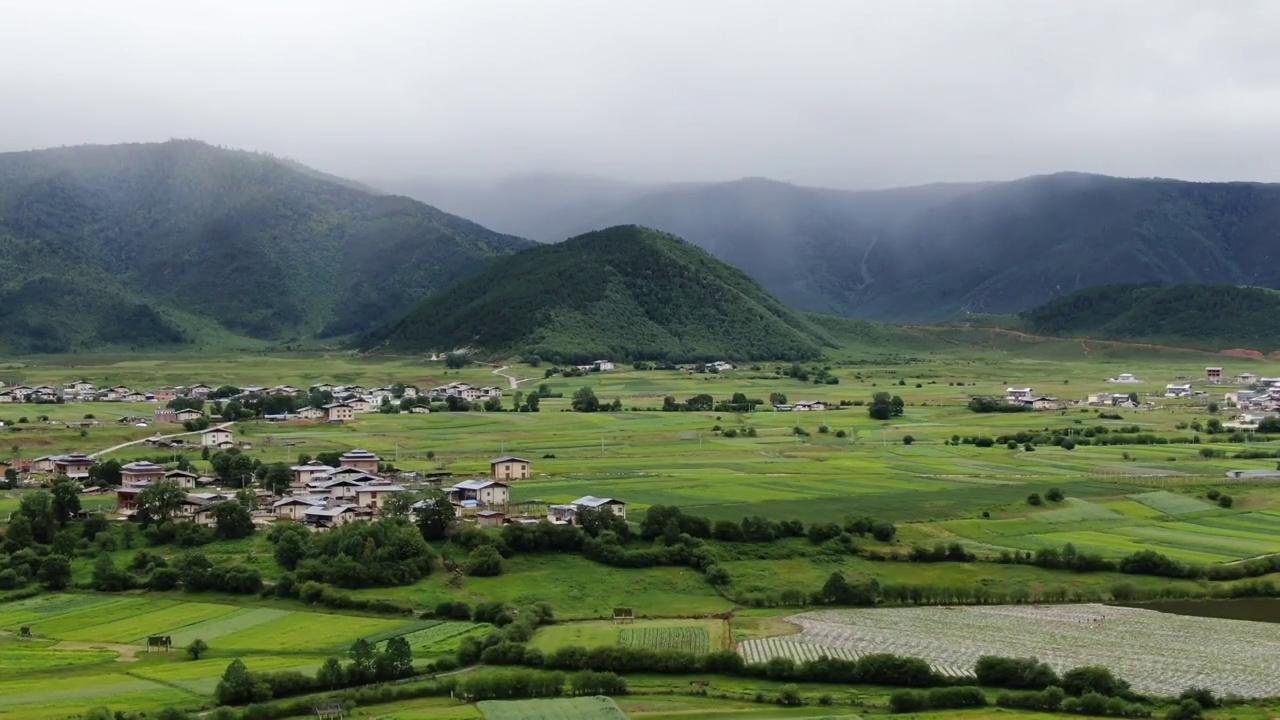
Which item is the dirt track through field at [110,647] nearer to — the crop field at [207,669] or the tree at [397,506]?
the crop field at [207,669]

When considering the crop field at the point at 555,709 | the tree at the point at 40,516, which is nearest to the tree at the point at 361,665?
the crop field at the point at 555,709

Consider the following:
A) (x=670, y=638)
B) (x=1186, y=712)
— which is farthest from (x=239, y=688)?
(x=1186, y=712)

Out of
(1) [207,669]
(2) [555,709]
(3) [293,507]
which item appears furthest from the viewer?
(3) [293,507]

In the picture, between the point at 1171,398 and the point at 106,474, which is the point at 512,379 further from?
the point at 106,474

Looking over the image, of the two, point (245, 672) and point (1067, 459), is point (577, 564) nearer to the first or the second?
point (245, 672)

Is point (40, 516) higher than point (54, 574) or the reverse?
higher

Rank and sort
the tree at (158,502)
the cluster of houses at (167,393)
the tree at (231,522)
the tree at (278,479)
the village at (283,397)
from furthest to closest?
the cluster of houses at (167,393) < the village at (283,397) < the tree at (278,479) < the tree at (158,502) < the tree at (231,522)

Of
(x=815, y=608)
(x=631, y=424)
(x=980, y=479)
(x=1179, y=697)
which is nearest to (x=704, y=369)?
(x=631, y=424)
